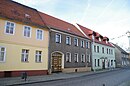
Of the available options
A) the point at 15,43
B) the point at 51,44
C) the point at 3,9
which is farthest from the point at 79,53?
the point at 3,9

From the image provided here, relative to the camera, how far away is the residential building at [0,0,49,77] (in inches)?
696

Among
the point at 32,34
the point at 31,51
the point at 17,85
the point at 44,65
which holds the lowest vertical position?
the point at 17,85

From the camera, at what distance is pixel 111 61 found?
49031mm

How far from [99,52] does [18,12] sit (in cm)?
2570

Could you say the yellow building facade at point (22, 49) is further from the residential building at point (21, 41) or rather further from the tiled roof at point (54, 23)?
the tiled roof at point (54, 23)

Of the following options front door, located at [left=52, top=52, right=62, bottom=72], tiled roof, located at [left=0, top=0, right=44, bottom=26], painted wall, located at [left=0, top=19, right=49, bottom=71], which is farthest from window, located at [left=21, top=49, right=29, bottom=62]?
front door, located at [left=52, top=52, right=62, bottom=72]

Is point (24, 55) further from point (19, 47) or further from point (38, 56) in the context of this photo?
point (38, 56)

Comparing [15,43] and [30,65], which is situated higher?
[15,43]

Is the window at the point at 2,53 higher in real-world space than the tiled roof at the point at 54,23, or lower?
lower

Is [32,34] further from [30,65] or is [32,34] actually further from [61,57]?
[61,57]

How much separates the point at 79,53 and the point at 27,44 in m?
13.7

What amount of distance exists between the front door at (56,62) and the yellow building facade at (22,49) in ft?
7.10

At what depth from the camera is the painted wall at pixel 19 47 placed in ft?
57.8

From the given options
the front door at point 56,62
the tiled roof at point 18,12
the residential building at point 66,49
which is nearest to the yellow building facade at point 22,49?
the tiled roof at point 18,12
